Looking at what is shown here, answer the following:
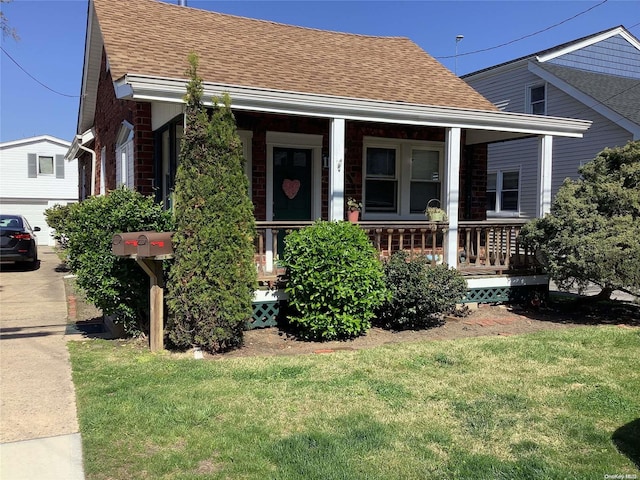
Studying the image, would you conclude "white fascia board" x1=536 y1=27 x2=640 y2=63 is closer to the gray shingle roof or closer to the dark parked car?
the gray shingle roof

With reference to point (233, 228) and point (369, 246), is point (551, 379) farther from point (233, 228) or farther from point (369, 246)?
point (233, 228)

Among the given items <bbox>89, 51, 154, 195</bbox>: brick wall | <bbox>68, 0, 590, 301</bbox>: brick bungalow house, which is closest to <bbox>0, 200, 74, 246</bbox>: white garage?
<bbox>89, 51, 154, 195</bbox>: brick wall

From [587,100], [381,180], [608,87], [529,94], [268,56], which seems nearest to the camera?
[268,56]

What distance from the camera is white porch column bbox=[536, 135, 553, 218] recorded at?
920cm

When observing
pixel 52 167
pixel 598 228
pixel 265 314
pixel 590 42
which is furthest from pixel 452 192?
pixel 52 167

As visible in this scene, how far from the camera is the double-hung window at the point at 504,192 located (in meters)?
18.5

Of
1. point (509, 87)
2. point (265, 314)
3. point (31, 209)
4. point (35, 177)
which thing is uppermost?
point (509, 87)

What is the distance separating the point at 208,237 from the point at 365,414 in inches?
104

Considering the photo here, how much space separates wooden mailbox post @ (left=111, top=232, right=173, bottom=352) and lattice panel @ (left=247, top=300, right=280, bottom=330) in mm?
1427

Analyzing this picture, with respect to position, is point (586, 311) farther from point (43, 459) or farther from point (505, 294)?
point (43, 459)

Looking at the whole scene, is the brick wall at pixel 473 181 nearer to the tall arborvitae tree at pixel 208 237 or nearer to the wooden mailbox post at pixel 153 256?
the tall arborvitae tree at pixel 208 237

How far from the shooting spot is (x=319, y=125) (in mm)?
9797

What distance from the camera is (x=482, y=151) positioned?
11.1 meters

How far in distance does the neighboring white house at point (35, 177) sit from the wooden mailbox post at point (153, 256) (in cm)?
2677
